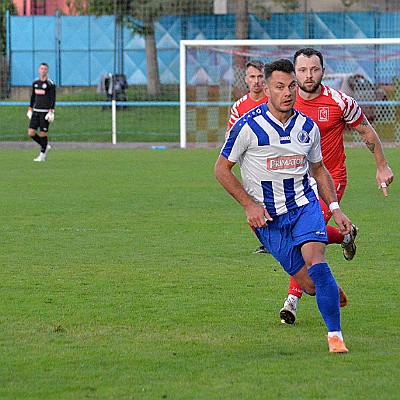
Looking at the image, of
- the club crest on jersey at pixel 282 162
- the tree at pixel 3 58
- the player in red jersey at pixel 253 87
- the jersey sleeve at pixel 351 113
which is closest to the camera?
the club crest on jersey at pixel 282 162

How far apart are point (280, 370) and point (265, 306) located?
1.92m

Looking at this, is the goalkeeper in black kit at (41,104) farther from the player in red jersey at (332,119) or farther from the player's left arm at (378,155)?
the player's left arm at (378,155)

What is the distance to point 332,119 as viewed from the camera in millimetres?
7984

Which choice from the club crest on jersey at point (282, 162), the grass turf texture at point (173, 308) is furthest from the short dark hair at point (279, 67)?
the grass turf texture at point (173, 308)

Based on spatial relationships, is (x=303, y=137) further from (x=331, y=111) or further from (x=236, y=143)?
(x=331, y=111)

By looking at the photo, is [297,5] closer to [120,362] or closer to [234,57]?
[234,57]

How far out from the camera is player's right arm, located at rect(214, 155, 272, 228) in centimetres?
612

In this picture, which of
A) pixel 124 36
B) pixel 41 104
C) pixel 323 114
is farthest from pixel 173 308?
pixel 124 36

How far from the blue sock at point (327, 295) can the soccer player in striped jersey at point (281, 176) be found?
0.03 meters

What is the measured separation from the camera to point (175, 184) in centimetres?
1727

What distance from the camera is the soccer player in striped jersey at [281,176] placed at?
6113mm

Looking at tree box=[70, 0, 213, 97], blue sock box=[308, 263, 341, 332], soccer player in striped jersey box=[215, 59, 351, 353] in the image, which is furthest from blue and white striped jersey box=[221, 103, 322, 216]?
tree box=[70, 0, 213, 97]

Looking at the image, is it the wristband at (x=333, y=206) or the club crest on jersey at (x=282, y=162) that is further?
the wristband at (x=333, y=206)

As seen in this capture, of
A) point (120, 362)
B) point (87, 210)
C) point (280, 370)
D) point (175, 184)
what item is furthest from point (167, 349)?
point (175, 184)
